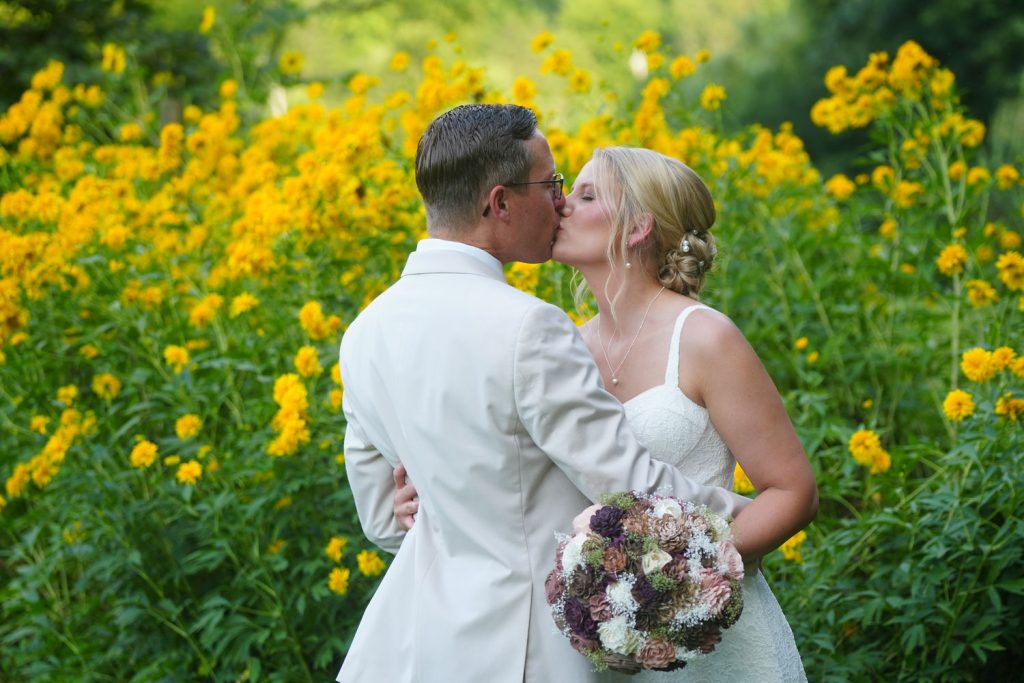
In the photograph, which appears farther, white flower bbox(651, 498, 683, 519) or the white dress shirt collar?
the white dress shirt collar

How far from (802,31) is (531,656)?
19400 millimetres

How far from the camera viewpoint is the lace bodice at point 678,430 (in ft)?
7.74

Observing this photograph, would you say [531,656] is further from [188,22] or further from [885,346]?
[188,22]

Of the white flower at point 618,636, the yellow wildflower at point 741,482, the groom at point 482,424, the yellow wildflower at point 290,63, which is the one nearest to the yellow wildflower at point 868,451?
the yellow wildflower at point 741,482

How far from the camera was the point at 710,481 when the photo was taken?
2408 millimetres

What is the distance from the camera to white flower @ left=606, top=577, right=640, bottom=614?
5.85 feet

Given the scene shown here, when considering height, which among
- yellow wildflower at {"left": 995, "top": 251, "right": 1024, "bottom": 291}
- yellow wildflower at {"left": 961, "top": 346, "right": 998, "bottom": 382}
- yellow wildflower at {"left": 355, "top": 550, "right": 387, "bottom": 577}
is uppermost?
yellow wildflower at {"left": 995, "top": 251, "right": 1024, "bottom": 291}

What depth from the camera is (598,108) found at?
485 cm

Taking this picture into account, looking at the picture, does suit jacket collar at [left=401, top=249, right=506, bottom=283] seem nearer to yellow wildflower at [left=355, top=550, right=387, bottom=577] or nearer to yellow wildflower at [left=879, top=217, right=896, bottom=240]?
yellow wildflower at [left=355, top=550, right=387, bottom=577]

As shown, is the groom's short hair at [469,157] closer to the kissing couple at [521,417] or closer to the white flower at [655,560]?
the kissing couple at [521,417]

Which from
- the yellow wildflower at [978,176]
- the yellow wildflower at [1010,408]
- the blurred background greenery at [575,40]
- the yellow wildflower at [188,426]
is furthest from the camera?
the blurred background greenery at [575,40]

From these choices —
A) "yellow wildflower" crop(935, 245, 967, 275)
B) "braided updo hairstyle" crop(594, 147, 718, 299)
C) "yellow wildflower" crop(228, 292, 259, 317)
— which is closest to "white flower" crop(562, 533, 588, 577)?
"braided updo hairstyle" crop(594, 147, 718, 299)

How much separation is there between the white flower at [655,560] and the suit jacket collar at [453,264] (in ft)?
2.08

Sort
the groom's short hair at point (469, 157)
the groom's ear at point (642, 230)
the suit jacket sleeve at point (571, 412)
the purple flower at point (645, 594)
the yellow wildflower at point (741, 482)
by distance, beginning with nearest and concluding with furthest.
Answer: the purple flower at point (645, 594) < the suit jacket sleeve at point (571, 412) < the groom's short hair at point (469, 157) < the groom's ear at point (642, 230) < the yellow wildflower at point (741, 482)
